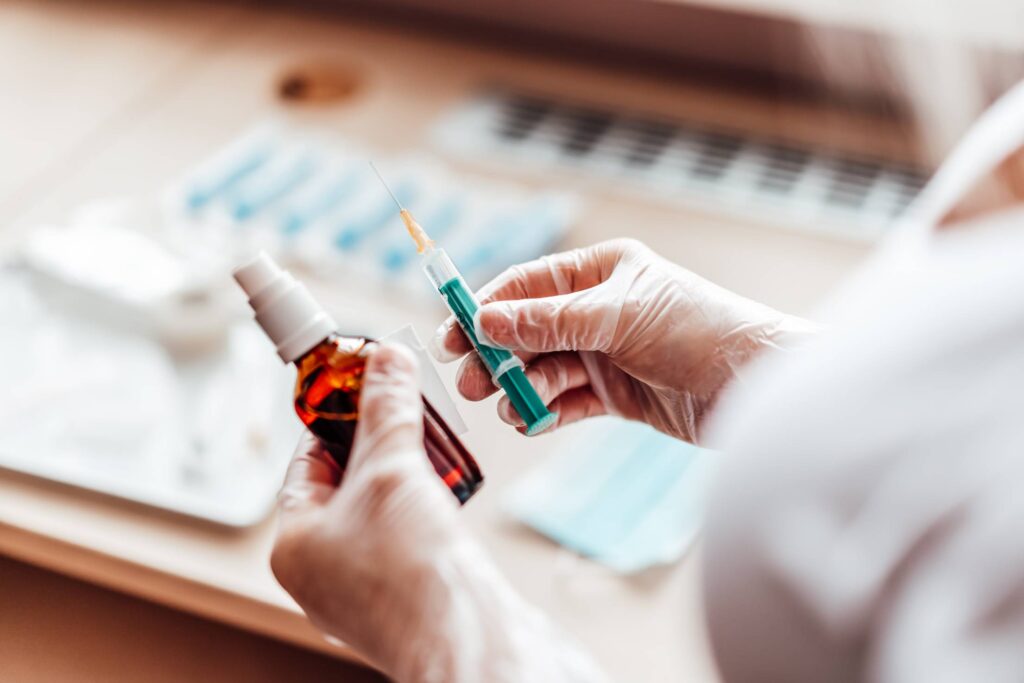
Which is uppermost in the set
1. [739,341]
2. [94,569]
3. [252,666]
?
[739,341]

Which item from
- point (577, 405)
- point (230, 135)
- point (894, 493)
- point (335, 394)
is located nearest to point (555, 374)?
point (577, 405)

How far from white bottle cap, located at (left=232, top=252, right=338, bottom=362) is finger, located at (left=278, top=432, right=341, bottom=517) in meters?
0.07

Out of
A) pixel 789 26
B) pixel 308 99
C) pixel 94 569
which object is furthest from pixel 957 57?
pixel 94 569

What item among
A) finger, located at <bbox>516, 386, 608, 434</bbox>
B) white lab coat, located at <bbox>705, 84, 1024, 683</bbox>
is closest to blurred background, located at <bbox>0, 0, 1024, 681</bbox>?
finger, located at <bbox>516, 386, 608, 434</bbox>

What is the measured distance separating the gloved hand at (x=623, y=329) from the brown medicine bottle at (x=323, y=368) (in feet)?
0.24

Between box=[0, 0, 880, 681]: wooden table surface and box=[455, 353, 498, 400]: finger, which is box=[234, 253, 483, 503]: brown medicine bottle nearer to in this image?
box=[455, 353, 498, 400]: finger

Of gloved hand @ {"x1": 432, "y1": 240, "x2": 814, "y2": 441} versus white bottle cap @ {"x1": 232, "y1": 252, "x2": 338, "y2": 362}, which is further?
gloved hand @ {"x1": 432, "y1": 240, "x2": 814, "y2": 441}

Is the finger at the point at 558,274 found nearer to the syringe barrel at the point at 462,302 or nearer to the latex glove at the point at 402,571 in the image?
the syringe barrel at the point at 462,302

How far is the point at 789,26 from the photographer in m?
1.29

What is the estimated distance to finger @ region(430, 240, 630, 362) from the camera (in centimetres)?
70

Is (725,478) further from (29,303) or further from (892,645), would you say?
(29,303)

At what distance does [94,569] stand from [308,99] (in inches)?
30.4

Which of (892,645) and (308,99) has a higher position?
(892,645)

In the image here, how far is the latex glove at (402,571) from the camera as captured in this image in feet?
1.56
